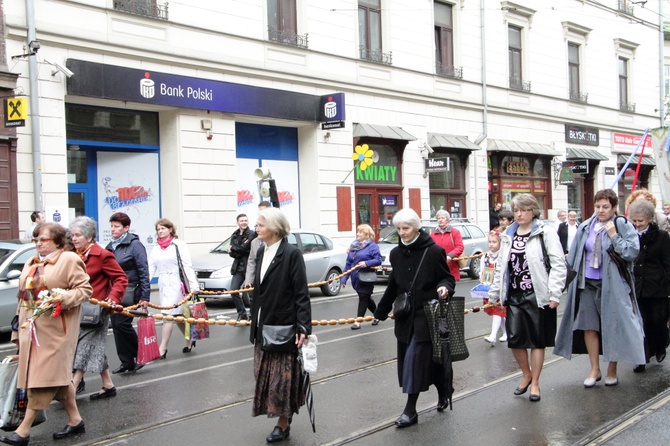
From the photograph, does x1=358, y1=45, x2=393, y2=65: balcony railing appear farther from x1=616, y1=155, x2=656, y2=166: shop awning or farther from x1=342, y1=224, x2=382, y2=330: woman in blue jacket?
x1=616, y1=155, x2=656, y2=166: shop awning

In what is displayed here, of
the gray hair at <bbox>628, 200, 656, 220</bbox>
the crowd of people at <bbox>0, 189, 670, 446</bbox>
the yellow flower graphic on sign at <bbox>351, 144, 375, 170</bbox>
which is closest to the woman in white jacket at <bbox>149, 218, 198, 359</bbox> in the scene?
the crowd of people at <bbox>0, 189, 670, 446</bbox>

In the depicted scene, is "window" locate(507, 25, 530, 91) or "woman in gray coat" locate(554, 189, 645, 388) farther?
"window" locate(507, 25, 530, 91)

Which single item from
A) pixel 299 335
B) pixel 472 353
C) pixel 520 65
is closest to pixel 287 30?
pixel 520 65

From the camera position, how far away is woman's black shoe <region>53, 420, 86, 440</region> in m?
5.83

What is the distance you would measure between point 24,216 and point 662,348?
12.5 m

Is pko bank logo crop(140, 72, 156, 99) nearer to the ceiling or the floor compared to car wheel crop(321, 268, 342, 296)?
nearer to the ceiling

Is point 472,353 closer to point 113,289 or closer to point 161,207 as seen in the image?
point 113,289

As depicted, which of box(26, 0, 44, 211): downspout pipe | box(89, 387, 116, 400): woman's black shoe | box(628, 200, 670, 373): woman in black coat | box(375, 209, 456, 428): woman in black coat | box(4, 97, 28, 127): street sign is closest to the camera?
box(375, 209, 456, 428): woman in black coat

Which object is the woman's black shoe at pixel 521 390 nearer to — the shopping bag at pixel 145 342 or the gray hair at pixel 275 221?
the gray hair at pixel 275 221

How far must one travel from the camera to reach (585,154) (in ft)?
107

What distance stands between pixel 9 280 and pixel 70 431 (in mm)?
5294

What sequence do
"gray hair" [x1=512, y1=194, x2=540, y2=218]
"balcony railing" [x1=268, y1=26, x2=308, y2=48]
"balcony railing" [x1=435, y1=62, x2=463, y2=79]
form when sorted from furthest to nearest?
"balcony railing" [x1=435, y1=62, x2=463, y2=79] < "balcony railing" [x1=268, y1=26, x2=308, y2=48] < "gray hair" [x1=512, y1=194, x2=540, y2=218]

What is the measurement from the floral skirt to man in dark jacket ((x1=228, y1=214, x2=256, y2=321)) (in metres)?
6.49

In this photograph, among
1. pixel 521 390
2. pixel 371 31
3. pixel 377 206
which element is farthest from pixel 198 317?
pixel 371 31
